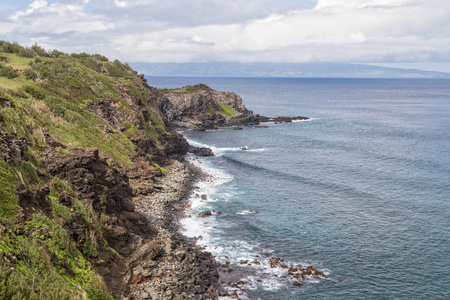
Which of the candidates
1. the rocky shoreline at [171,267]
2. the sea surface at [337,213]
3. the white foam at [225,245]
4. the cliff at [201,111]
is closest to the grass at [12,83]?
the rocky shoreline at [171,267]

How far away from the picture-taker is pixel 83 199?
33.4 metres

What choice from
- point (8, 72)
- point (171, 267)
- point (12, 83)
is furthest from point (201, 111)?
point (171, 267)

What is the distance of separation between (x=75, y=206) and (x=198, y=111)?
387 feet

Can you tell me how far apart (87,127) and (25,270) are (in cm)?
4189

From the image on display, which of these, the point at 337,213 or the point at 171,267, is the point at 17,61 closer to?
the point at 171,267

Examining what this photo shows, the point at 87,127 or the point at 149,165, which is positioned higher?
the point at 87,127

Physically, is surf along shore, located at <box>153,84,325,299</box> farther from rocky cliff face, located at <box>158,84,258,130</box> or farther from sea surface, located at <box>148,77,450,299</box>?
rocky cliff face, located at <box>158,84,258,130</box>

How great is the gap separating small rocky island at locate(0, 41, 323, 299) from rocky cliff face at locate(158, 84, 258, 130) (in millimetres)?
61799

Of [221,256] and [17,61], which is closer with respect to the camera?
[221,256]

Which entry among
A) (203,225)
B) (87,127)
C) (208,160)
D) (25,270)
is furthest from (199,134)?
(25,270)

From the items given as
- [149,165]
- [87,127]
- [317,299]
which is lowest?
[317,299]

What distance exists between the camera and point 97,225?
31.9 meters

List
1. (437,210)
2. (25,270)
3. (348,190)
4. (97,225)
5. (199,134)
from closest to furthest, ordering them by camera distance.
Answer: (25,270), (97,225), (437,210), (348,190), (199,134)

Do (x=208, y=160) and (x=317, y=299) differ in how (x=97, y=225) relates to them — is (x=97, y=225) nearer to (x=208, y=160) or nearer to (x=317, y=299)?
(x=317, y=299)
